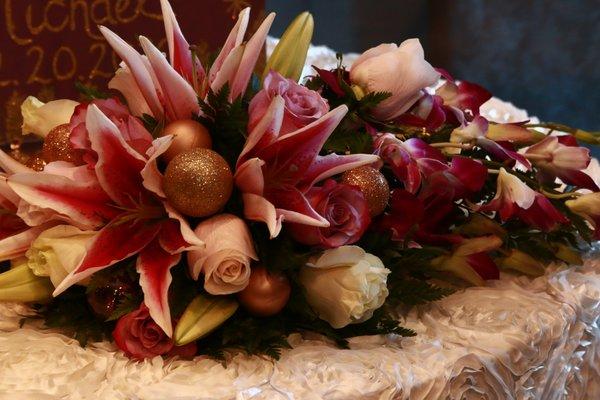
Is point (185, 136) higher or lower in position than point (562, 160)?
higher

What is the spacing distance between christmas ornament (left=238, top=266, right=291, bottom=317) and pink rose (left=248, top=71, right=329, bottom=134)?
0.12 meters

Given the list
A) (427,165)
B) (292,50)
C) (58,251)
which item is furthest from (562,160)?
(58,251)

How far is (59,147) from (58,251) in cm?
11

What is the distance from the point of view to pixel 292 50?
0.83 m

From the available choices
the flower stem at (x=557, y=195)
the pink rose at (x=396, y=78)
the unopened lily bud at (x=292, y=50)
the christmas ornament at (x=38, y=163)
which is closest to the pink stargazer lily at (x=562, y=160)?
the flower stem at (x=557, y=195)

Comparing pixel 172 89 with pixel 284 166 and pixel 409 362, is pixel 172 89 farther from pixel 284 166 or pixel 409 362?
pixel 409 362

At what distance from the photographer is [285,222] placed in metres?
0.70

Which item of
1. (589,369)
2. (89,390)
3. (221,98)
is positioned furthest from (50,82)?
(589,369)

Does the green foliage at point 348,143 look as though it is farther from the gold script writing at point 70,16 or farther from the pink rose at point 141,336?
the gold script writing at point 70,16

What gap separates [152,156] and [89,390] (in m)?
0.18

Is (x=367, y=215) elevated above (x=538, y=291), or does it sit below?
above

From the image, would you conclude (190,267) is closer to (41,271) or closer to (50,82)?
(41,271)

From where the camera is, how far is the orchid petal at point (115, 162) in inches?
25.4

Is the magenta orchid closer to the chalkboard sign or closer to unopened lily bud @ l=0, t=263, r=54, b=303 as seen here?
unopened lily bud @ l=0, t=263, r=54, b=303
